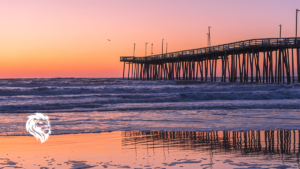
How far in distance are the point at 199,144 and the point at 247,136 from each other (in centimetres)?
159

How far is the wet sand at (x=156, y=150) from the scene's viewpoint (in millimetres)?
5402

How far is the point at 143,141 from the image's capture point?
24.4 feet

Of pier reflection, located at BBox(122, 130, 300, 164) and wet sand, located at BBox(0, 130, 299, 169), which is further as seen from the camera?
pier reflection, located at BBox(122, 130, 300, 164)

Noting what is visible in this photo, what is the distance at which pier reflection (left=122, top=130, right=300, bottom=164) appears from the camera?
249 inches

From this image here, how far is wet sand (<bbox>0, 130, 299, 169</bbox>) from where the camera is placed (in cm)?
540

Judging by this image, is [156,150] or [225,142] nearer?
[156,150]

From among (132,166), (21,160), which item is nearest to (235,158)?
(132,166)

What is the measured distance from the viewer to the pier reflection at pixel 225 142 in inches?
249

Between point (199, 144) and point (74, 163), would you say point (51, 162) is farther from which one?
point (199, 144)

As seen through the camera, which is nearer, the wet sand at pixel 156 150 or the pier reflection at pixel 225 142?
the wet sand at pixel 156 150

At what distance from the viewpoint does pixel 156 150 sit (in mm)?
6477

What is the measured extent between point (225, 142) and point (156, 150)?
170 centimetres

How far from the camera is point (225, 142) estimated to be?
283 inches

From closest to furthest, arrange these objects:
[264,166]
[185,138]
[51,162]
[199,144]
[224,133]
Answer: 1. [264,166]
2. [51,162]
3. [199,144]
4. [185,138]
5. [224,133]
